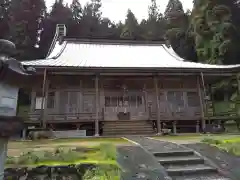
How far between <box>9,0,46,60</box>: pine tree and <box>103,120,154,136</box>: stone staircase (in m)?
21.0

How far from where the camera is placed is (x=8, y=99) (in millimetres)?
3367

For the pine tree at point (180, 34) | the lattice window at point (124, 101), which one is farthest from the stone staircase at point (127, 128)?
the pine tree at point (180, 34)

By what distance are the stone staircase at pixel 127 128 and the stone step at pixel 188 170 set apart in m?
8.99

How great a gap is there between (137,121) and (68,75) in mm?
5374

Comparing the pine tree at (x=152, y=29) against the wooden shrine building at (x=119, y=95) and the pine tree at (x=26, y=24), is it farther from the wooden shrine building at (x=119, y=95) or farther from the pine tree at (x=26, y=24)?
the wooden shrine building at (x=119, y=95)

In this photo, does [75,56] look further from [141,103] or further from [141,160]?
[141,160]

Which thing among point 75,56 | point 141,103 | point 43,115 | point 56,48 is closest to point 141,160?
point 43,115

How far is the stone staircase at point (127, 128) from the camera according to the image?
46.6 feet

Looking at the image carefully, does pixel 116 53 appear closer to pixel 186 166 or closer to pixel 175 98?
pixel 175 98

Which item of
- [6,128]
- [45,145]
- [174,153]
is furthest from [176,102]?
[6,128]

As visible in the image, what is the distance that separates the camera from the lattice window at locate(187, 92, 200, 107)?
16969 millimetres

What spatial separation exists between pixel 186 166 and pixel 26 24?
34.7m

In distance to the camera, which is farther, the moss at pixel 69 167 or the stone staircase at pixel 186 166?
the stone staircase at pixel 186 166

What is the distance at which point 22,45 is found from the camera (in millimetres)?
31891
